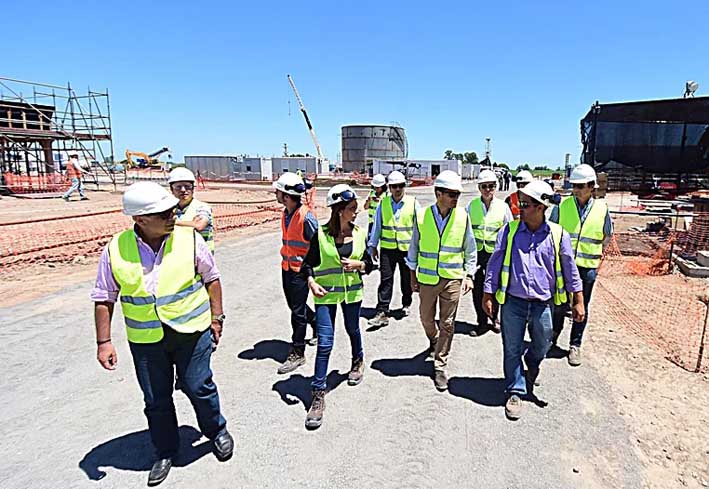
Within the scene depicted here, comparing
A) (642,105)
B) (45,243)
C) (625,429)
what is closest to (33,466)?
(625,429)

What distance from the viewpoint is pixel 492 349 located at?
501 cm

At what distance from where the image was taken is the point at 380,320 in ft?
18.8

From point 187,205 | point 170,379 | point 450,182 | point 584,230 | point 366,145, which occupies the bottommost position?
point 170,379

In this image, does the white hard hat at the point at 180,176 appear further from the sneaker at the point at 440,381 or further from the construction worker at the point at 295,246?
the sneaker at the point at 440,381

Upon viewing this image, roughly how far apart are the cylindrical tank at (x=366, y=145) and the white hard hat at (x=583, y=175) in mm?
57496

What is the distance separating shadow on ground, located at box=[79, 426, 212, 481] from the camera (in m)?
3.00

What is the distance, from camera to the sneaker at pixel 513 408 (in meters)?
3.59

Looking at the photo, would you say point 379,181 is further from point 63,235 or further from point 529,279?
point 63,235

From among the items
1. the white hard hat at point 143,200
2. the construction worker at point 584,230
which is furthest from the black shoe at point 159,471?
the construction worker at point 584,230

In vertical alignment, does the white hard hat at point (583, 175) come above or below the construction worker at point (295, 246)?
above

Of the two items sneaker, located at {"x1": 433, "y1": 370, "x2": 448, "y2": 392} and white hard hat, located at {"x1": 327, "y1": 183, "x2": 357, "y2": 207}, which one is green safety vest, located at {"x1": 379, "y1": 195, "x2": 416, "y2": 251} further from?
white hard hat, located at {"x1": 327, "y1": 183, "x2": 357, "y2": 207}

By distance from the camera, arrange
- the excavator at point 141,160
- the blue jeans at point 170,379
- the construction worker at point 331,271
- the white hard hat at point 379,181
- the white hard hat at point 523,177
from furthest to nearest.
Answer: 1. the excavator at point 141,160
2. the white hard hat at point 379,181
3. the white hard hat at point 523,177
4. the construction worker at point 331,271
5. the blue jeans at point 170,379

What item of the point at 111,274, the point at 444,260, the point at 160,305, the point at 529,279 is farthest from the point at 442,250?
the point at 111,274

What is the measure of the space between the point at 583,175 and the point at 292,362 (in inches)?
129
